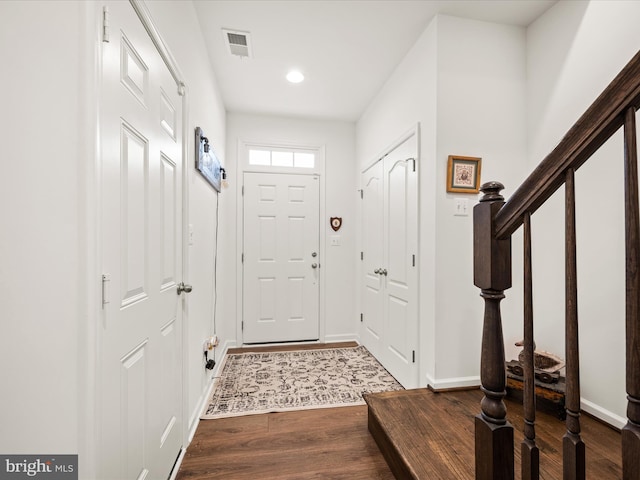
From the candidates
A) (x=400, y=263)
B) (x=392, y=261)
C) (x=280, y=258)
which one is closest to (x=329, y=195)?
(x=280, y=258)

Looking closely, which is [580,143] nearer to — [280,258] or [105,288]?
[105,288]

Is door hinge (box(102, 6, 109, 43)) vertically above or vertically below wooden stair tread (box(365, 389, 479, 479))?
above

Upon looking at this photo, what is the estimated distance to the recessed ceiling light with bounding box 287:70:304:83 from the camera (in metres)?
2.77

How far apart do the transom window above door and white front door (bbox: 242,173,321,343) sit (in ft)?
0.46

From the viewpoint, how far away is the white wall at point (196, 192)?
166cm

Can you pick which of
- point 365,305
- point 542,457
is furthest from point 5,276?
point 365,305

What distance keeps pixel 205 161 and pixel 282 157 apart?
160cm

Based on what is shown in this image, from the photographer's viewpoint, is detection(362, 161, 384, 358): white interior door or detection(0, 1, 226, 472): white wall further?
detection(362, 161, 384, 358): white interior door

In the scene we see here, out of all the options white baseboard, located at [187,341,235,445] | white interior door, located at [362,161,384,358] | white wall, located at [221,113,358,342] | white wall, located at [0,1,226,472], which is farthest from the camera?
white wall, located at [221,113,358,342]

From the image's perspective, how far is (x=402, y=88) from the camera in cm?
260

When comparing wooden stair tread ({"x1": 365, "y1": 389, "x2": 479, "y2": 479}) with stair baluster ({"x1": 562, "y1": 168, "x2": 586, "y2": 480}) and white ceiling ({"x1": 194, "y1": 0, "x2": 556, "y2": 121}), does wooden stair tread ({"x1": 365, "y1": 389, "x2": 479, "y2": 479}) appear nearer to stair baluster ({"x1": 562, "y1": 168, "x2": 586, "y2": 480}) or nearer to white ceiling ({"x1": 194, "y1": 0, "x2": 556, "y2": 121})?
stair baluster ({"x1": 562, "y1": 168, "x2": 586, "y2": 480})

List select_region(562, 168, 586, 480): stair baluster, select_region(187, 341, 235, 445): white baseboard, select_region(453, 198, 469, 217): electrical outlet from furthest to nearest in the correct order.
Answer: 1. select_region(453, 198, 469, 217): electrical outlet
2. select_region(187, 341, 235, 445): white baseboard
3. select_region(562, 168, 586, 480): stair baluster

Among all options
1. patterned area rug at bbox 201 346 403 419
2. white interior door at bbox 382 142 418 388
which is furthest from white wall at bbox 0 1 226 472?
white interior door at bbox 382 142 418 388

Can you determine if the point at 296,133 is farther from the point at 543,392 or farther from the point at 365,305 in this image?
the point at 543,392
